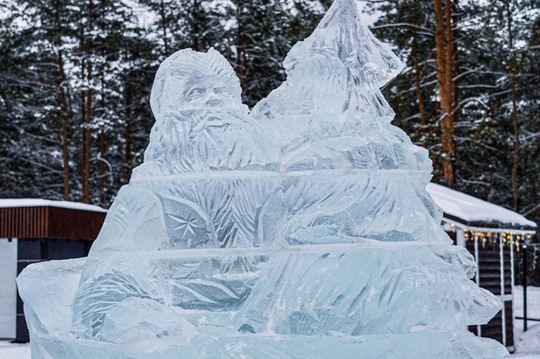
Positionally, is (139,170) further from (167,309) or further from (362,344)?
(362,344)

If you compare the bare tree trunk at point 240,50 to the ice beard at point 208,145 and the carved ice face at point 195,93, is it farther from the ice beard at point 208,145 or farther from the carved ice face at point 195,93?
the ice beard at point 208,145

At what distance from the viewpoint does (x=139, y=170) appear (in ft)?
16.2

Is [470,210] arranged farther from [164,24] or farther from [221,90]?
[164,24]

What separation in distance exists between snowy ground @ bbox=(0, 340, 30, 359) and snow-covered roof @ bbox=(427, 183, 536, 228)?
Answer: 6.49 meters

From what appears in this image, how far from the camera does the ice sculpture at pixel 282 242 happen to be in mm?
4402

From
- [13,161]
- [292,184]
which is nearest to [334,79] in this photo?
[292,184]

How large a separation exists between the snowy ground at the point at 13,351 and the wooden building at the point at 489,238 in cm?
650

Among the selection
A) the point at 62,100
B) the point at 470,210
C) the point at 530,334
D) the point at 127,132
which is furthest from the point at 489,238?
the point at 127,132

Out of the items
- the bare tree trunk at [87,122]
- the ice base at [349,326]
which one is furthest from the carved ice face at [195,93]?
the bare tree trunk at [87,122]

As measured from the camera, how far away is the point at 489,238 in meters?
13.7

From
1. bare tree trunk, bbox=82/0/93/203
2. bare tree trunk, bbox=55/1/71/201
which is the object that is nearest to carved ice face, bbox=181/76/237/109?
bare tree trunk, bbox=82/0/93/203

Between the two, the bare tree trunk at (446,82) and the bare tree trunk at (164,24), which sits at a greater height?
the bare tree trunk at (164,24)

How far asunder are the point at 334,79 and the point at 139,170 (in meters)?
1.29

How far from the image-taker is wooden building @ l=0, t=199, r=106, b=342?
13.8m
